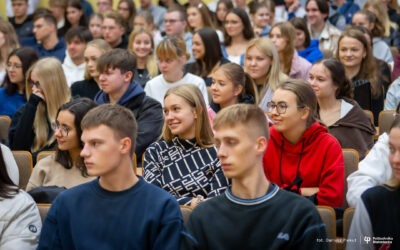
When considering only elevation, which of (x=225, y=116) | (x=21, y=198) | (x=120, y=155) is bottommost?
(x=21, y=198)

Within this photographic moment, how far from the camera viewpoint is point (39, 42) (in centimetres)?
689

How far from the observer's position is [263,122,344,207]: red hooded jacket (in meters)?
2.76

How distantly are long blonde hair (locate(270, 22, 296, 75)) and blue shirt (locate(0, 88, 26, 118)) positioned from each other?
2325mm

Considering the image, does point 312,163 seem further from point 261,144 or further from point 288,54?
point 288,54

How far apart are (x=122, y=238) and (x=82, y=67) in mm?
3891

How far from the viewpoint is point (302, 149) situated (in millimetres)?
2879

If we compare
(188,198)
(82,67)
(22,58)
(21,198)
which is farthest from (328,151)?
(82,67)

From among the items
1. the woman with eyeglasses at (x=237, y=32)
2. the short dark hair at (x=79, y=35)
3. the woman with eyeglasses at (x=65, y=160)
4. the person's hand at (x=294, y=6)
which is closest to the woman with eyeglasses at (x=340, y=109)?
the woman with eyeglasses at (x=65, y=160)

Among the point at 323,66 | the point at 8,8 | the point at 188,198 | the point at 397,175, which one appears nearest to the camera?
the point at 397,175

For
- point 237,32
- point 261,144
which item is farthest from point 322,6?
point 261,144

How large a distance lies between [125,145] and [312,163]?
3.42ft

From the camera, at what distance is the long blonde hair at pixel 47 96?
3840mm

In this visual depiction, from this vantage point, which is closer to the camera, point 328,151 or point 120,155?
point 120,155

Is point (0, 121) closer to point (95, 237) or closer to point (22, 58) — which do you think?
point (22, 58)
